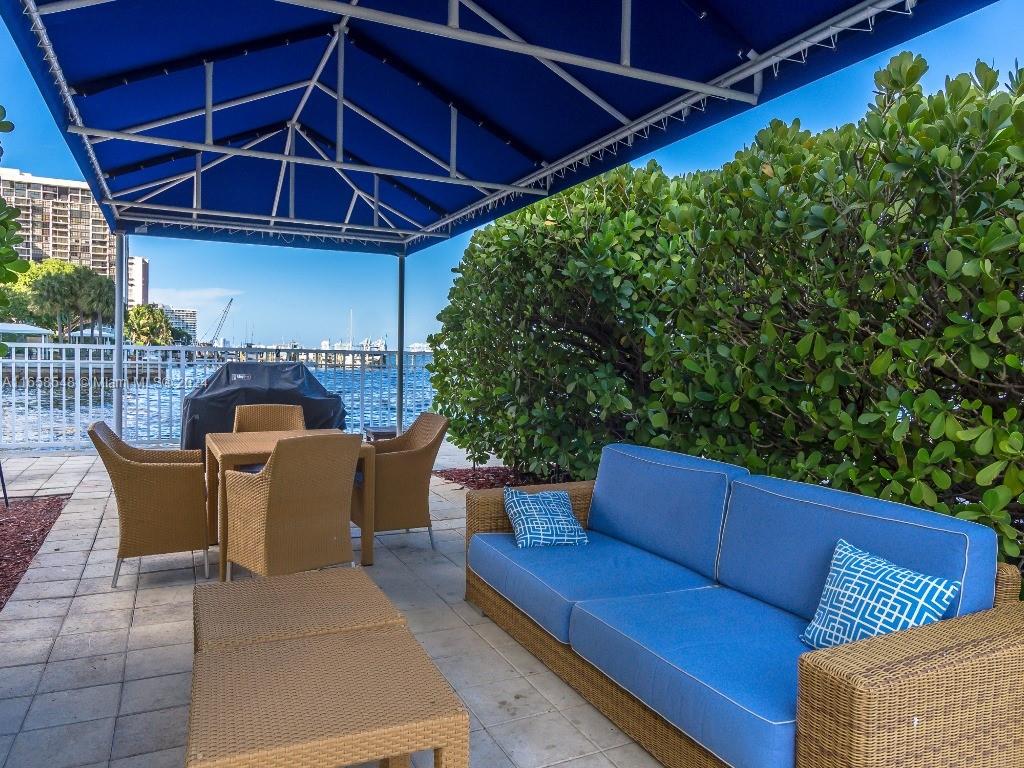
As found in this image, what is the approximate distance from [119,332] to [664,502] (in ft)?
23.0

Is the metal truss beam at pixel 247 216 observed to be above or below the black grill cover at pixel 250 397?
above

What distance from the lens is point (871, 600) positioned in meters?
2.04

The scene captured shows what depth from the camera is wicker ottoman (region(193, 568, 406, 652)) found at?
2.26 metres

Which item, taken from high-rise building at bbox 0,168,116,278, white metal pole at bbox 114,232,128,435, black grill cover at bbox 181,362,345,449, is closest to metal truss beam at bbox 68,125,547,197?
black grill cover at bbox 181,362,345,449

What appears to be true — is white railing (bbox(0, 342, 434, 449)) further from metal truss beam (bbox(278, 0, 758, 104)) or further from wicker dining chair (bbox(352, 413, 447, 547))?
metal truss beam (bbox(278, 0, 758, 104))

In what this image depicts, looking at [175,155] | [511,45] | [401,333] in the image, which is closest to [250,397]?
[175,155]

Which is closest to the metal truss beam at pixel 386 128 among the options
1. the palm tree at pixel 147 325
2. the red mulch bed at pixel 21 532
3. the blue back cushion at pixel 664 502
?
the blue back cushion at pixel 664 502

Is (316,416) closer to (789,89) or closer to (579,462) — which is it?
(579,462)

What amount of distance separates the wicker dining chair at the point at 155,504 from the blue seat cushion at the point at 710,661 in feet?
7.84

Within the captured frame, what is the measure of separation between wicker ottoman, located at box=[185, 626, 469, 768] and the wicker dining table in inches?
73.2

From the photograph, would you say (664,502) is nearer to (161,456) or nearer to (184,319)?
(161,456)

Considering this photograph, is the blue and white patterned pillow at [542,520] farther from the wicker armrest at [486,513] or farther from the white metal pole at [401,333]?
the white metal pole at [401,333]

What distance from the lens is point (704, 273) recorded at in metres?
3.57

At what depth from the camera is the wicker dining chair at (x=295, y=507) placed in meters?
3.49
